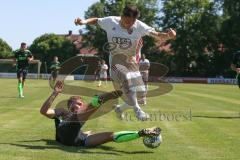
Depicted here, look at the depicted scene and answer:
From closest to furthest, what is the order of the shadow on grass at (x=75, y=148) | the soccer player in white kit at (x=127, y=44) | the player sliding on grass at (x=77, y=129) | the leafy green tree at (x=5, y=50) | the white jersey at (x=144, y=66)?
the shadow on grass at (x=75, y=148) → the player sliding on grass at (x=77, y=129) → the soccer player in white kit at (x=127, y=44) → the white jersey at (x=144, y=66) → the leafy green tree at (x=5, y=50)

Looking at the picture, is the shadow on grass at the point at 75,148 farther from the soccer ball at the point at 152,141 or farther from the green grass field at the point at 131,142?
the soccer ball at the point at 152,141

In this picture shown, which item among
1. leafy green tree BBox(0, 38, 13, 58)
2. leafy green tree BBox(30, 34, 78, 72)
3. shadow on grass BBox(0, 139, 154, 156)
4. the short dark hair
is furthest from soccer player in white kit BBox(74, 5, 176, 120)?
leafy green tree BBox(0, 38, 13, 58)

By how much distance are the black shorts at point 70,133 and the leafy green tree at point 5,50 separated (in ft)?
362

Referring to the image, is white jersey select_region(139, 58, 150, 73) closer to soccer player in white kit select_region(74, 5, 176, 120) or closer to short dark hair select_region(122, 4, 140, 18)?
soccer player in white kit select_region(74, 5, 176, 120)

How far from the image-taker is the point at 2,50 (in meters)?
120

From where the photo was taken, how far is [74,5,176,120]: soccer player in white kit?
1005 cm

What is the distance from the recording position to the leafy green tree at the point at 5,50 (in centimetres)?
11825

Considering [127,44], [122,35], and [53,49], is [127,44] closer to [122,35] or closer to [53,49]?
[122,35]

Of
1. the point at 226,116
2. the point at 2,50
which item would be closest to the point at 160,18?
the point at 2,50

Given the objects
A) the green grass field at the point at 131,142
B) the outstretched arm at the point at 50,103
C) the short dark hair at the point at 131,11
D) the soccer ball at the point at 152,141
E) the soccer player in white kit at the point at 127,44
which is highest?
the short dark hair at the point at 131,11

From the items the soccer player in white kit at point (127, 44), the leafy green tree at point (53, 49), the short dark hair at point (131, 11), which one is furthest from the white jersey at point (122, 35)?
the leafy green tree at point (53, 49)

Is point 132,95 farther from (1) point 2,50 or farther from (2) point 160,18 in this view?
(1) point 2,50

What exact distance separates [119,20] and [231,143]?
9.88 feet

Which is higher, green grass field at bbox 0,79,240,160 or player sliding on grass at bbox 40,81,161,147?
player sliding on grass at bbox 40,81,161,147
